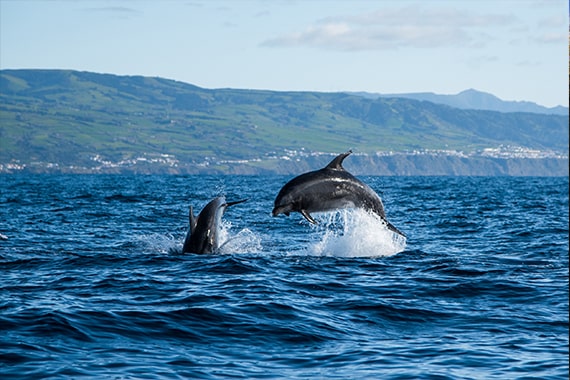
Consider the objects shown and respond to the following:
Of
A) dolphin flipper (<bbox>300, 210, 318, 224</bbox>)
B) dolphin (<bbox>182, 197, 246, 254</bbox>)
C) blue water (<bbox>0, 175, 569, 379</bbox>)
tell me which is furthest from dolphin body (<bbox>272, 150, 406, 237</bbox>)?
dolphin (<bbox>182, 197, 246, 254</bbox>)

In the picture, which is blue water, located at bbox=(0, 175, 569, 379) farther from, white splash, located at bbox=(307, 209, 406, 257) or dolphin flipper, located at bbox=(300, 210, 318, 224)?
dolphin flipper, located at bbox=(300, 210, 318, 224)

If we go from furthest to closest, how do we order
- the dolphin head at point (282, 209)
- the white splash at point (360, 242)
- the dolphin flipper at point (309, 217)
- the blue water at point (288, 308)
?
the white splash at point (360, 242) < the dolphin head at point (282, 209) < the dolphin flipper at point (309, 217) < the blue water at point (288, 308)

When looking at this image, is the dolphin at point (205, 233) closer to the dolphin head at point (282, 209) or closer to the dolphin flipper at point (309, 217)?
the dolphin head at point (282, 209)

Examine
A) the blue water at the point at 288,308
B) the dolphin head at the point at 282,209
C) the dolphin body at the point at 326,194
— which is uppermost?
the dolphin body at the point at 326,194

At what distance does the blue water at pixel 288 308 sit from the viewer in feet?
37.6

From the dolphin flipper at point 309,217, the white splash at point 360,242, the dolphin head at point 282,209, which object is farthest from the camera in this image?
the white splash at point 360,242

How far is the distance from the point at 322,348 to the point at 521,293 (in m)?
6.03

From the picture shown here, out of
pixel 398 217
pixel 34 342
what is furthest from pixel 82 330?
pixel 398 217

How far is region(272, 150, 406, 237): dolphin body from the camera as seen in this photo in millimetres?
19875

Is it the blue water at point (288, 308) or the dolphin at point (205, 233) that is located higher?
the dolphin at point (205, 233)

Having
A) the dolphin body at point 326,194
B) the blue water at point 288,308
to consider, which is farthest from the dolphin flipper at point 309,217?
the blue water at point 288,308

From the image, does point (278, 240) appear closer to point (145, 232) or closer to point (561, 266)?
point (145, 232)

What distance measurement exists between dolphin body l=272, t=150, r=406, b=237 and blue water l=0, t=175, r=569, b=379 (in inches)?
53.3

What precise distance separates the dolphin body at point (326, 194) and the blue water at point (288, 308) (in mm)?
→ 1354
